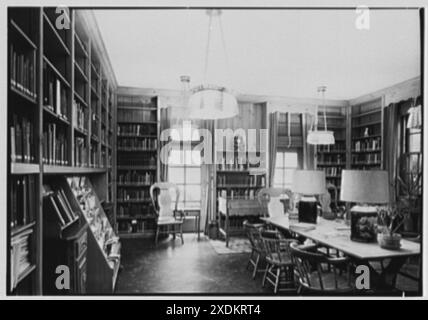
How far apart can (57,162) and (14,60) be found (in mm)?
885

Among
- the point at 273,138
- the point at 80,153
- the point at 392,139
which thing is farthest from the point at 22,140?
the point at 392,139

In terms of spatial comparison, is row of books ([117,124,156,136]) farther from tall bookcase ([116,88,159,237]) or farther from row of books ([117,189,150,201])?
row of books ([117,189,150,201])

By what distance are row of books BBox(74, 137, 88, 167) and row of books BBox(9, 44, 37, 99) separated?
3.90 feet

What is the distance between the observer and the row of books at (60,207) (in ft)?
7.23

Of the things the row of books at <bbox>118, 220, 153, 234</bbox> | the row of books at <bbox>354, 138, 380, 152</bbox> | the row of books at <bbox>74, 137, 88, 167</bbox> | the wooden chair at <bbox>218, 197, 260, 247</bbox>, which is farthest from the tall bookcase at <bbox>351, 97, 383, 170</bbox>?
the row of books at <bbox>74, 137, 88, 167</bbox>

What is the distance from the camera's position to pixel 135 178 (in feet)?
19.3

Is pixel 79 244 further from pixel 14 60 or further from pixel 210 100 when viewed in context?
pixel 210 100

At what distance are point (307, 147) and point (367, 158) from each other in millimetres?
1304

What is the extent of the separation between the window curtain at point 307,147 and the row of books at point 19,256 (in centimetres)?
593

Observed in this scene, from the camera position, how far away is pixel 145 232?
5.87 m

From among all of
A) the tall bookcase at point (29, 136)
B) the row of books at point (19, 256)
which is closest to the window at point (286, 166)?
the tall bookcase at point (29, 136)

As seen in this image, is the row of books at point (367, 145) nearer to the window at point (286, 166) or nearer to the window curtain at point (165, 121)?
the window at point (286, 166)
